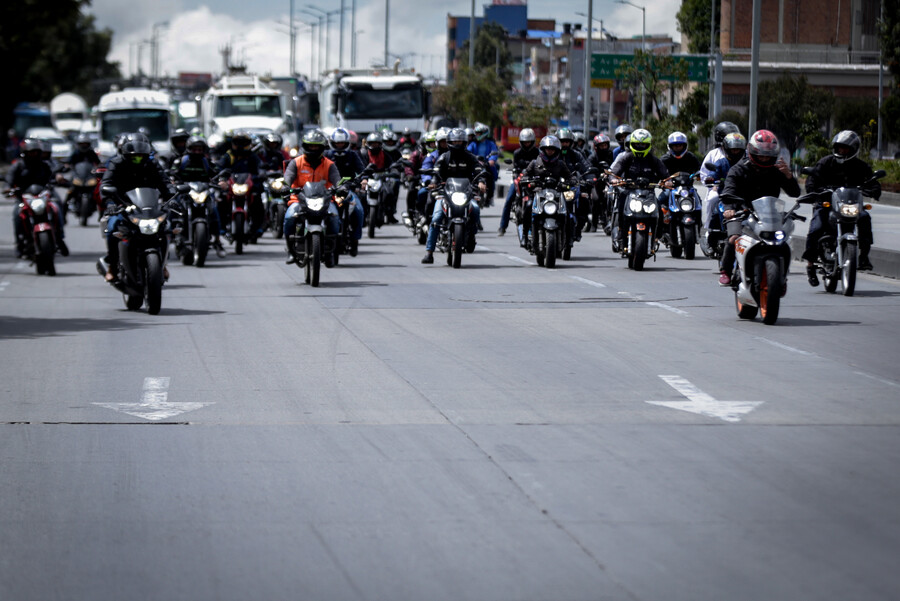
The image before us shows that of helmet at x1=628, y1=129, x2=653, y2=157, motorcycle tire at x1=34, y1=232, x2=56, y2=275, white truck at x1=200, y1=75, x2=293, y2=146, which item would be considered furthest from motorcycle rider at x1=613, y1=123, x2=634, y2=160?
white truck at x1=200, y1=75, x2=293, y2=146

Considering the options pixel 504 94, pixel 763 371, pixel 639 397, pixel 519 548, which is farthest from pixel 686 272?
pixel 504 94

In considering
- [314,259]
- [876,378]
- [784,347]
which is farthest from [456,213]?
[876,378]

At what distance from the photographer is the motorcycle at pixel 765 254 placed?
14594mm

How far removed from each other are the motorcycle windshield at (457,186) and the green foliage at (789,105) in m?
59.7

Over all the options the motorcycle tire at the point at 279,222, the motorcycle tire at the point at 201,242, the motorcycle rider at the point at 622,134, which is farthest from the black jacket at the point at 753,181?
the motorcycle tire at the point at 279,222

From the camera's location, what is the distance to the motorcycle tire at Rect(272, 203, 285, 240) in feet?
90.3

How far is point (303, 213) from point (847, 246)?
618cm

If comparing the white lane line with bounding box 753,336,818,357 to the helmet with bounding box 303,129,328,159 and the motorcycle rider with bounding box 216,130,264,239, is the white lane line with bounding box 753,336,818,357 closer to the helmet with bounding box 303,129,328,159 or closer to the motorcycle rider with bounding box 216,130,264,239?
the helmet with bounding box 303,129,328,159

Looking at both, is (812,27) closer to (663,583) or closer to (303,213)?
(303,213)

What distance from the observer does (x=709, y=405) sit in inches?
400

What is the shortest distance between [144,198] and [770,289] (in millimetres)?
6120

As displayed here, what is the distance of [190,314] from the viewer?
16250 millimetres

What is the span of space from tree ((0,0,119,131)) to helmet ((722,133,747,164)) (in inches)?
1071

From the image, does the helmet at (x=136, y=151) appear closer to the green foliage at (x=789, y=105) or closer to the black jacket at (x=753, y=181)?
the black jacket at (x=753, y=181)
